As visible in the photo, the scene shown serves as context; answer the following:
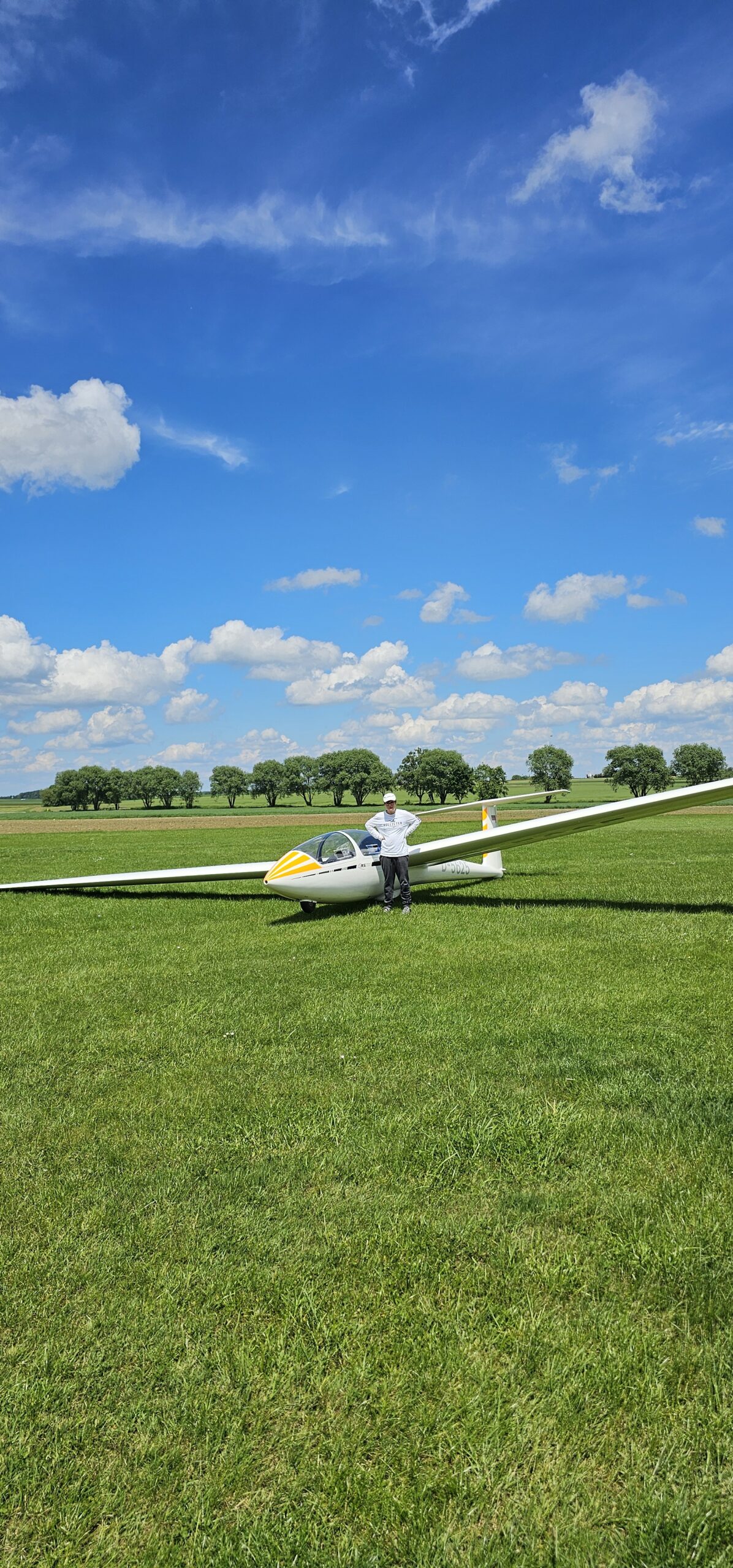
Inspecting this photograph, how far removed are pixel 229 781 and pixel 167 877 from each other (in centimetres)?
12986

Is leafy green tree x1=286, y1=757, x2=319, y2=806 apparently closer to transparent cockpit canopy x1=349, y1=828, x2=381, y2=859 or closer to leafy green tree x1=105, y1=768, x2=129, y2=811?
leafy green tree x1=105, y1=768, x2=129, y2=811

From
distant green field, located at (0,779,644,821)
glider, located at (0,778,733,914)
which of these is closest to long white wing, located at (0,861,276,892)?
glider, located at (0,778,733,914)

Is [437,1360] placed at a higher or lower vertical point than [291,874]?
lower

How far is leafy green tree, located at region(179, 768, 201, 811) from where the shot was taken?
5586 inches

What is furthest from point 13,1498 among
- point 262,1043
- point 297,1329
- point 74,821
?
point 74,821


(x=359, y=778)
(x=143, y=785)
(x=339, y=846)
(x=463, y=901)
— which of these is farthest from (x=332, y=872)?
(x=143, y=785)

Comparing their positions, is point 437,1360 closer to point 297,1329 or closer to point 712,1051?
point 297,1329

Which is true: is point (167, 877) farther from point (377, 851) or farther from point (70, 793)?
point (70, 793)

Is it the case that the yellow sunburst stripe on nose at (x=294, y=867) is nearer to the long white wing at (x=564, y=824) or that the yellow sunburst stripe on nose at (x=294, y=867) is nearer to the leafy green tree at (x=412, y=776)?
the long white wing at (x=564, y=824)

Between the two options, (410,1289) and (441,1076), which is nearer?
(410,1289)

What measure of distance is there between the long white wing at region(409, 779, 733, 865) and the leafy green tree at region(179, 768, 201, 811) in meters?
131

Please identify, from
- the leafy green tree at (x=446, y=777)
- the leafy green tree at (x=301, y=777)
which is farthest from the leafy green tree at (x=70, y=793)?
the leafy green tree at (x=446, y=777)

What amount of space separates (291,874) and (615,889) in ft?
A: 22.0

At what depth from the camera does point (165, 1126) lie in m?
4.98
